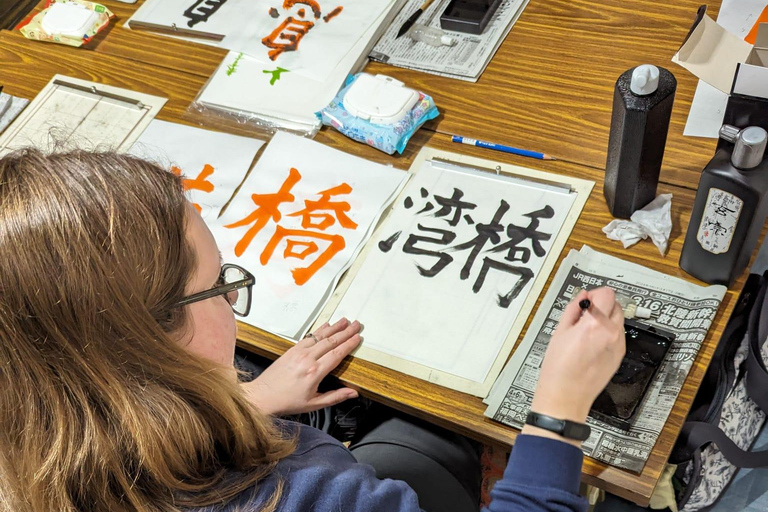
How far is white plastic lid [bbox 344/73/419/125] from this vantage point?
1.24m

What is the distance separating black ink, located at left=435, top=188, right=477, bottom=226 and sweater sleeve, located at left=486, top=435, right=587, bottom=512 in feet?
1.34

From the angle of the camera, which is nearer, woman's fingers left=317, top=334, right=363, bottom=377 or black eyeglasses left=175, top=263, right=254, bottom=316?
black eyeglasses left=175, top=263, right=254, bottom=316

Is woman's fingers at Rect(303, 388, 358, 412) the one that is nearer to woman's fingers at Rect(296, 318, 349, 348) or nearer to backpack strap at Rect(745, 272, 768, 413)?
woman's fingers at Rect(296, 318, 349, 348)

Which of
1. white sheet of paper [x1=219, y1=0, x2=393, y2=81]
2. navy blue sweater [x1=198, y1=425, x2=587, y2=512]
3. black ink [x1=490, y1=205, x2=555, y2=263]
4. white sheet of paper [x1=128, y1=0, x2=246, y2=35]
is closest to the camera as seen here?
navy blue sweater [x1=198, y1=425, x2=587, y2=512]

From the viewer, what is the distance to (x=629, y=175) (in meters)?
1.02

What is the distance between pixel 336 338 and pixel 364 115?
0.42 m

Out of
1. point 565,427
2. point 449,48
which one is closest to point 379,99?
point 449,48

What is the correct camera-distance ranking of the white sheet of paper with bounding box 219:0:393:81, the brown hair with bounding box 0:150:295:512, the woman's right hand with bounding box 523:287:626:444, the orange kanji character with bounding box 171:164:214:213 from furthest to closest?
the white sheet of paper with bounding box 219:0:393:81
the orange kanji character with bounding box 171:164:214:213
the woman's right hand with bounding box 523:287:626:444
the brown hair with bounding box 0:150:295:512

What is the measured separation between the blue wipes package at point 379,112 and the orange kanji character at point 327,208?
10 cm

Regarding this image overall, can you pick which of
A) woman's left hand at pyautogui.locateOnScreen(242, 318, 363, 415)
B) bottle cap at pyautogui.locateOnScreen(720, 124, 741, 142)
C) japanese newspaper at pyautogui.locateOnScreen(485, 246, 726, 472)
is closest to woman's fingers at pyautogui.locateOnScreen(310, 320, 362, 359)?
woman's left hand at pyautogui.locateOnScreen(242, 318, 363, 415)

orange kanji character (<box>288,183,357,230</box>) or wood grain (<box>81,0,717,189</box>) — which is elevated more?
wood grain (<box>81,0,717,189</box>)

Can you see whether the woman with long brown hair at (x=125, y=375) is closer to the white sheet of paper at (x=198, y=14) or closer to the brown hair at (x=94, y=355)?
the brown hair at (x=94, y=355)

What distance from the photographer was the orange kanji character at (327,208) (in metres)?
1.18

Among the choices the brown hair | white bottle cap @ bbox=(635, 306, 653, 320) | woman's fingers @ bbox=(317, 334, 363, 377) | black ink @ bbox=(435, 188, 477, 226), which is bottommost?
the brown hair
